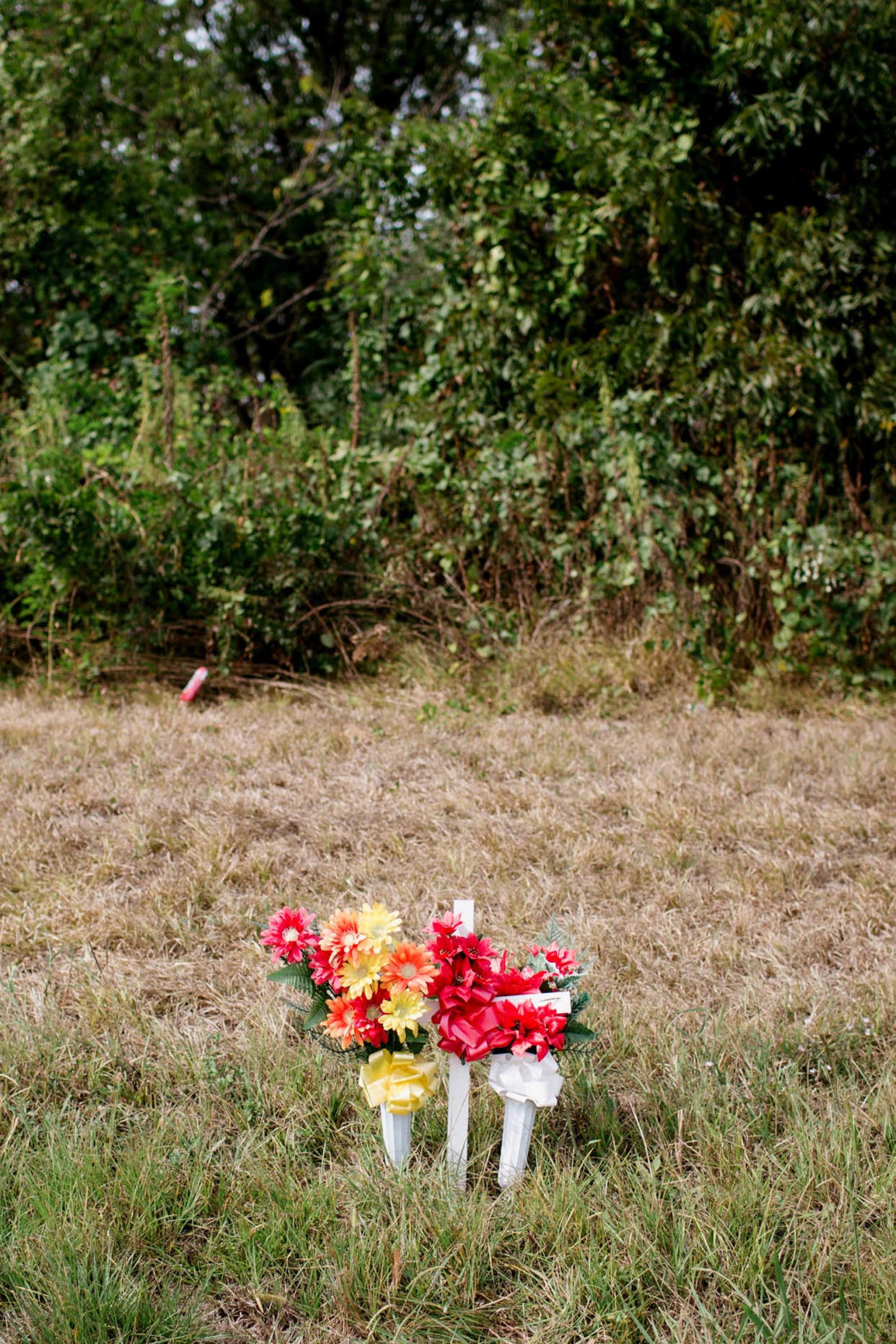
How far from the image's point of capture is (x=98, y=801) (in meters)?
3.23

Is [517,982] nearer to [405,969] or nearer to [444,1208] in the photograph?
[405,969]

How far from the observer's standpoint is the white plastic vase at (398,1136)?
150 centimetres

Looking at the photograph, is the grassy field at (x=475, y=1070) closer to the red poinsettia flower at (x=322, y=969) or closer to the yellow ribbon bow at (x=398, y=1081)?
the yellow ribbon bow at (x=398, y=1081)

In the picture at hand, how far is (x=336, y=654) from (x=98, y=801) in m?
1.73

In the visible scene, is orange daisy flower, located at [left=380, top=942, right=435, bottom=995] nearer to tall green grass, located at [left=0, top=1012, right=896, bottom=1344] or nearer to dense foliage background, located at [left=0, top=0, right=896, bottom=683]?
tall green grass, located at [left=0, top=1012, right=896, bottom=1344]

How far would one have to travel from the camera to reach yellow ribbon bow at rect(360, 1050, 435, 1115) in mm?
1438

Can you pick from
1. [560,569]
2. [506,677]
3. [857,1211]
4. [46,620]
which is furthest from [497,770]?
[46,620]

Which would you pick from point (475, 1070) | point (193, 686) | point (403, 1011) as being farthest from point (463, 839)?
point (193, 686)

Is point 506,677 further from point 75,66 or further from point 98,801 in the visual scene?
point 75,66

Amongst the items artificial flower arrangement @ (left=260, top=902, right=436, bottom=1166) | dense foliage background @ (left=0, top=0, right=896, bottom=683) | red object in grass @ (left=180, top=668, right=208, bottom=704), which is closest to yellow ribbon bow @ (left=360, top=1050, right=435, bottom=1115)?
artificial flower arrangement @ (left=260, top=902, right=436, bottom=1166)

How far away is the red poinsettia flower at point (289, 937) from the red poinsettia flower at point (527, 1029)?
12.0 inches

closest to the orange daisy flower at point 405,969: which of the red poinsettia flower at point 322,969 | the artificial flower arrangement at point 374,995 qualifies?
the artificial flower arrangement at point 374,995

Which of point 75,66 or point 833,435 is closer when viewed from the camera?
point 833,435

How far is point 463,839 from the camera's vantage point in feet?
9.57
